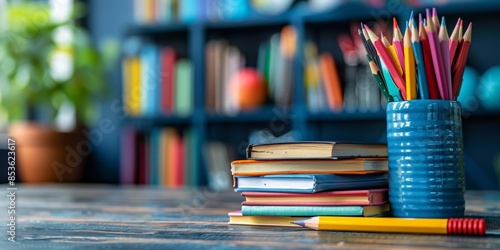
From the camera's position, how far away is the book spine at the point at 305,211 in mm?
936

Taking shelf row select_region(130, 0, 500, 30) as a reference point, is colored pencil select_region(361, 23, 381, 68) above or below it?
below

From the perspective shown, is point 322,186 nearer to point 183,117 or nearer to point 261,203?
point 261,203

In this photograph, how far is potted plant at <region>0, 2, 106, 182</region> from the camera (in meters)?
3.62

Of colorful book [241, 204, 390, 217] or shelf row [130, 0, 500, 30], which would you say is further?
shelf row [130, 0, 500, 30]

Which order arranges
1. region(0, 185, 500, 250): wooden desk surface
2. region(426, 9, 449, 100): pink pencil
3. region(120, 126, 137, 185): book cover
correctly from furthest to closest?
region(120, 126, 137, 185): book cover < region(426, 9, 449, 100): pink pencil < region(0, 185, 500, 250): wooden desk surface

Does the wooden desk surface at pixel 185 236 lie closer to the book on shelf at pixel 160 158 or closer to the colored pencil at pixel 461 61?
the colored pencil at pixel 461 61

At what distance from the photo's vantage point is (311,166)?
A: 967mm

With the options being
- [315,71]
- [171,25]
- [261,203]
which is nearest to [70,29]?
[171,25]

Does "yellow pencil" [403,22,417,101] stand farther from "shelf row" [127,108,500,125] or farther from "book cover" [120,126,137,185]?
"book cover" [120,126,137,185]

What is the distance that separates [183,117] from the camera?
11.1 feet

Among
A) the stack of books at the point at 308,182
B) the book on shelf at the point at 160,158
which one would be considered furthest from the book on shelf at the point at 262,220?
the book on shelf at the point at 160,158

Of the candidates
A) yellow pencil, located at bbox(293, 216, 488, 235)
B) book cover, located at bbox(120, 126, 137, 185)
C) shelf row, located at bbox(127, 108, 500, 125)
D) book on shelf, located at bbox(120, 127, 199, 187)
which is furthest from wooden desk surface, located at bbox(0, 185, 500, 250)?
book cover, located at bbox(120, 126, 137, 185)

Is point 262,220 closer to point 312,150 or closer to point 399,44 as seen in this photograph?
point 312,150

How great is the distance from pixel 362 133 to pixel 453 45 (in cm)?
242
